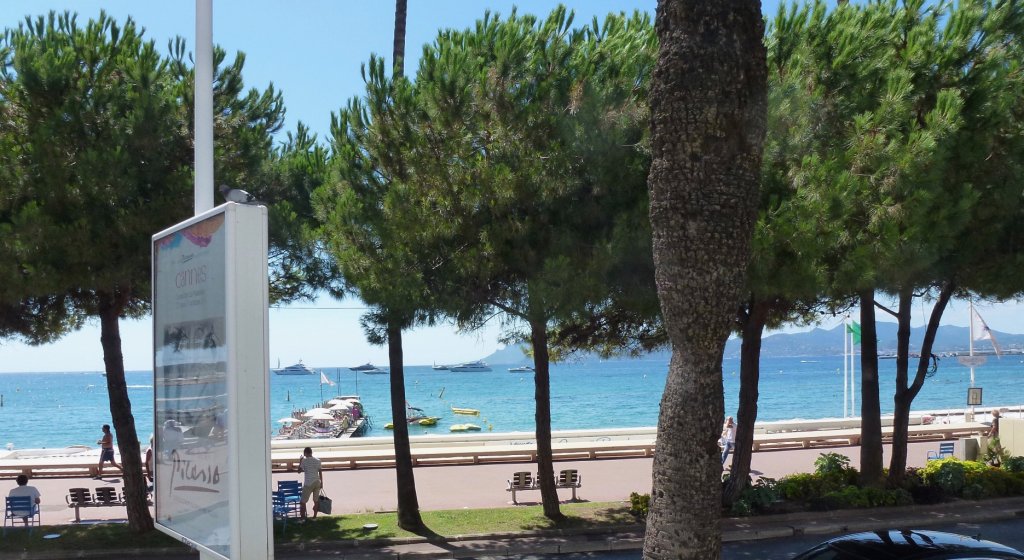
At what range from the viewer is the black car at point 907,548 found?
632cm

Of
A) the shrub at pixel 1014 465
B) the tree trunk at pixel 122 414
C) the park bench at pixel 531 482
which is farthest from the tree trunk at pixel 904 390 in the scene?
the tree trunk at pixel 122 414

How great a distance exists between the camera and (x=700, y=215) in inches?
233

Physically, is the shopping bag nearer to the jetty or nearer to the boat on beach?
the jetty

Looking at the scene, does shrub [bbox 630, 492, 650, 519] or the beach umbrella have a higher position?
the beach umbrella

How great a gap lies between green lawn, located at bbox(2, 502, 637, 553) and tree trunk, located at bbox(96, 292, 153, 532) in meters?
0.40

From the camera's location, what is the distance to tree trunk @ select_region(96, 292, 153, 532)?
47.9ft

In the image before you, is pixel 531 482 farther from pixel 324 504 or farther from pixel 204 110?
pixel 204 110

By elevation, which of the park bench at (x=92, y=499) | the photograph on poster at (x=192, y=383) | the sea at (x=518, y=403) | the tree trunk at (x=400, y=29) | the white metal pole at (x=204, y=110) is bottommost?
the sea at (x=518, y=403)

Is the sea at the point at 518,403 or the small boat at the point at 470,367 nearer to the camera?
the sea at the point at 518,403

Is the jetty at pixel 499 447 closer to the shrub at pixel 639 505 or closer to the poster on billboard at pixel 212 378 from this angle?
the shrub at pixel 639 505

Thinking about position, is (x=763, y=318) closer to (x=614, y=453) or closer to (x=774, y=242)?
(x=774, y=242)

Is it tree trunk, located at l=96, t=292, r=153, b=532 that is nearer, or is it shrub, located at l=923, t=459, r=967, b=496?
tree trunk, located at l=96, t=292, r=153, b=532

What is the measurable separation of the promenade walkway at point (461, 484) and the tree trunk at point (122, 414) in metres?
2.54

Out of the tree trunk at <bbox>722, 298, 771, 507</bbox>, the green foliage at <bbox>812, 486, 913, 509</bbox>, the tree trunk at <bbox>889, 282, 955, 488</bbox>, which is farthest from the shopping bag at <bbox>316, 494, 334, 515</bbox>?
the tree trunk at <bbox>889, 282, 955, 488</bbox>
